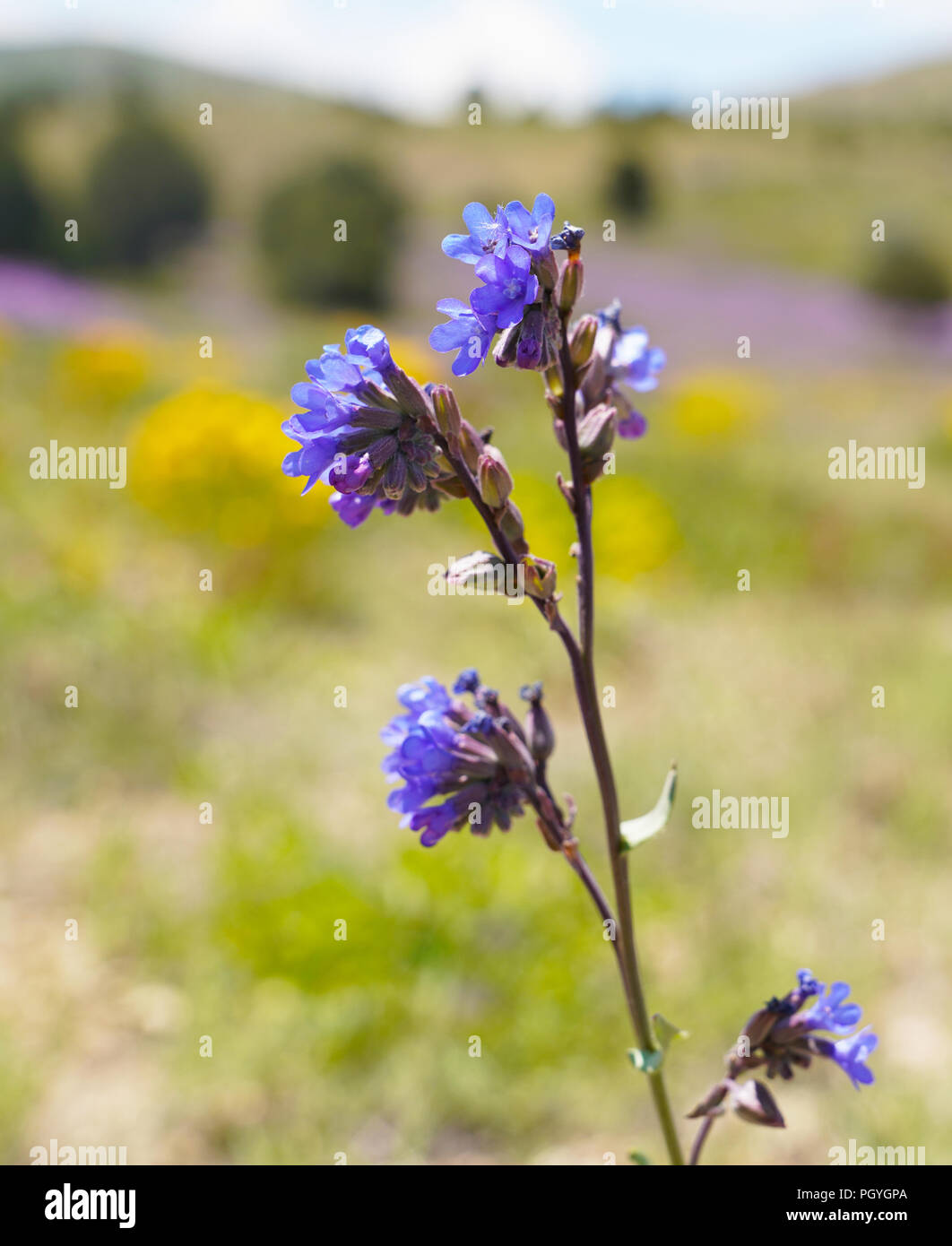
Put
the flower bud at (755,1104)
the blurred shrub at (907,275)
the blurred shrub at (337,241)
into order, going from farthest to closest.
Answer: the blurred shrub at (907,275) → the blurred shrub at (337,241) → the flower bud at (755,1104)

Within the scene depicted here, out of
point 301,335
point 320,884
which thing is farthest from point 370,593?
point 301,335

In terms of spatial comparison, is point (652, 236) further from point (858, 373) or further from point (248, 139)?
point (248, 139)

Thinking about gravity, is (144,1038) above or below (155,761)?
below

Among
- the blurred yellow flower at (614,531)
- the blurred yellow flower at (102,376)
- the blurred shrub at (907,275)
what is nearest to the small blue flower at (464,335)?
the blurred yellow flower at (614,531)

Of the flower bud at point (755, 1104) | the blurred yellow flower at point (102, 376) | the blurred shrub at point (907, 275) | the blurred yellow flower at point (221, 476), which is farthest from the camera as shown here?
the blurred shrub at point (907, 275)

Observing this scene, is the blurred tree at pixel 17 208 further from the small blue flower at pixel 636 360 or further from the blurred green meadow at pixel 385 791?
the small blue flower at pixel 636 360

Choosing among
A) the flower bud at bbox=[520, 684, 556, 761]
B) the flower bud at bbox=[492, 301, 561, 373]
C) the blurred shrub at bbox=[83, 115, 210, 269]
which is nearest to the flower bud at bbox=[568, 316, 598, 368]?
the flower bud at bbox=[492, 301, 561, 373]
